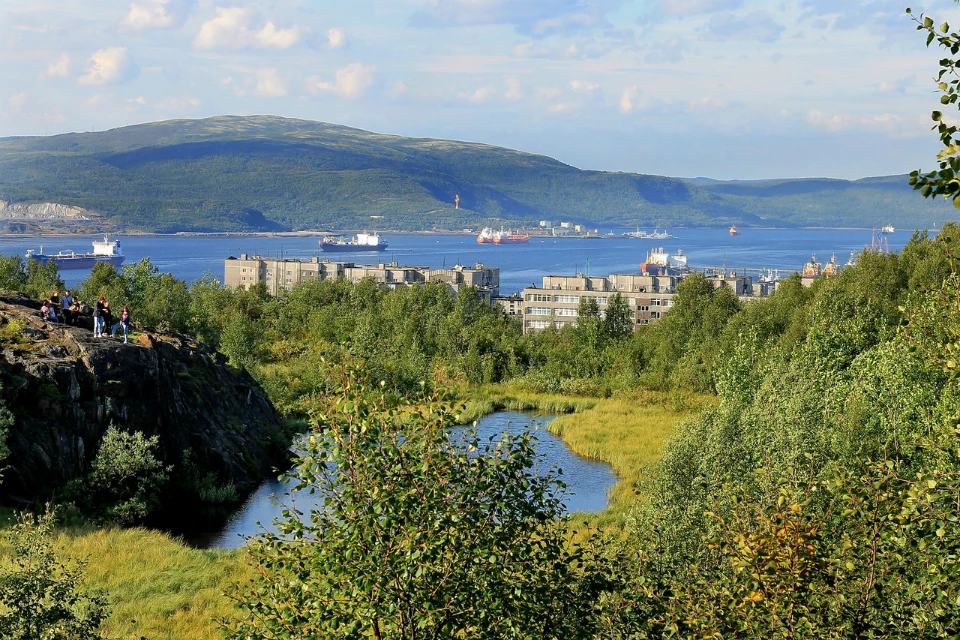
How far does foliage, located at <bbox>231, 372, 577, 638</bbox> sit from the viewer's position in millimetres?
8914

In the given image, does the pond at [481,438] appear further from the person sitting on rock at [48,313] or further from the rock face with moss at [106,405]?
the person sitting on rock at [48,313]

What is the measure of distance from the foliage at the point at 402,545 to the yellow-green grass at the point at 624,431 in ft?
72.6

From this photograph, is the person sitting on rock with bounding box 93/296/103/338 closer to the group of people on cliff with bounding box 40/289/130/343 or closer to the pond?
the group of people on cliff with bounding box 40/289/130/343

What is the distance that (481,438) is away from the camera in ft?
117

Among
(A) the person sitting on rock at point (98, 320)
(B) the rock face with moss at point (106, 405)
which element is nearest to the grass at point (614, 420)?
(B) the rock face with moss at point (106, 405)

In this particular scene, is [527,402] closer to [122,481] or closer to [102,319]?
[102,319]

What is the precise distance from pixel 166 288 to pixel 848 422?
57.4 meters

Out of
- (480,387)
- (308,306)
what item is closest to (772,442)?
(480,387)

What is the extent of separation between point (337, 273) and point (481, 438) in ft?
383

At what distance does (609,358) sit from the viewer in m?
72.8

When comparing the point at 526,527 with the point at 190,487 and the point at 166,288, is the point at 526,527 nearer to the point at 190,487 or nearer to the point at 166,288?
the point at 190,487

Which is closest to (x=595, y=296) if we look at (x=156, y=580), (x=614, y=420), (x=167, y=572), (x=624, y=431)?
(x=614, y=420)

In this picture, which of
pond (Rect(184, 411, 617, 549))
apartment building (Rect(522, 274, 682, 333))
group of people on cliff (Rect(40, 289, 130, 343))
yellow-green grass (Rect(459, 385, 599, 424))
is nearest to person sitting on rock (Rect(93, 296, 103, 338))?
group of people on cliff (Rect(40, 289, 130, 343))

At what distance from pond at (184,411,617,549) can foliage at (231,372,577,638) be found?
15.4 meters
